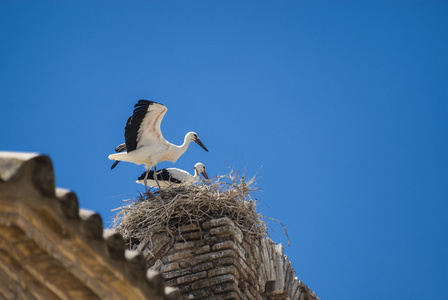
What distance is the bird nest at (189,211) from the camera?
6824mm

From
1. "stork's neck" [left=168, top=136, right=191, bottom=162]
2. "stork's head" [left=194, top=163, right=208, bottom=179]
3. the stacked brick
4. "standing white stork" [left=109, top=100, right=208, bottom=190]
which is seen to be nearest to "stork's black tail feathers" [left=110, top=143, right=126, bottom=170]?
"standing white stork" [left=109, top=100, right=208, bottom=190]

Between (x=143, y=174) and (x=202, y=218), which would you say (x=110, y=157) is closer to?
(x=143, y=174)

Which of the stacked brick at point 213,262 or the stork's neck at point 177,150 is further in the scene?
the stork's neck at point 177,150

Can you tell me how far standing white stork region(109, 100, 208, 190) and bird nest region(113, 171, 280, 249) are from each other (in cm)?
144

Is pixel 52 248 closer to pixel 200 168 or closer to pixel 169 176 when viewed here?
pixel 169 176

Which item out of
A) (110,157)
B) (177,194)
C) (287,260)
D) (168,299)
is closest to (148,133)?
(110,157)

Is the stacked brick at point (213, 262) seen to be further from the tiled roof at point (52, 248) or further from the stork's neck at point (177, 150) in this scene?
the stork's neck at point (177, 150)

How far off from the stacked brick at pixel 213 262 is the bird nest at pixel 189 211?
13cm

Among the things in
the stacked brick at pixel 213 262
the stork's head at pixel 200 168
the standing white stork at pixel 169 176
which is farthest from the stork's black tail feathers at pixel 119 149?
the stacked brick at pixel 213 262

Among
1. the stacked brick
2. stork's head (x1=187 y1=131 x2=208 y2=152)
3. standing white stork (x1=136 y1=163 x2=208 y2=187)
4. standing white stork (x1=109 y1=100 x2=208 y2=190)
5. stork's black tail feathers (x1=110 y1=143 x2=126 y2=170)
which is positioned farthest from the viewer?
stork's head (x1=187 y1=131 x2=208 y2=152)

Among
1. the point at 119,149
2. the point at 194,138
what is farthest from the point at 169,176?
the point at 194,138

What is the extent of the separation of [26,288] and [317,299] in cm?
584

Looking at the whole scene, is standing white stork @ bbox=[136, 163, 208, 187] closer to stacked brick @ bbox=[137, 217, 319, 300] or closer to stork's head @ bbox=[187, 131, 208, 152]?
stork's head @ bbox=[187, 131, 208, 152]

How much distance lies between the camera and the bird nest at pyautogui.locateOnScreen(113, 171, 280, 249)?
6824mm
